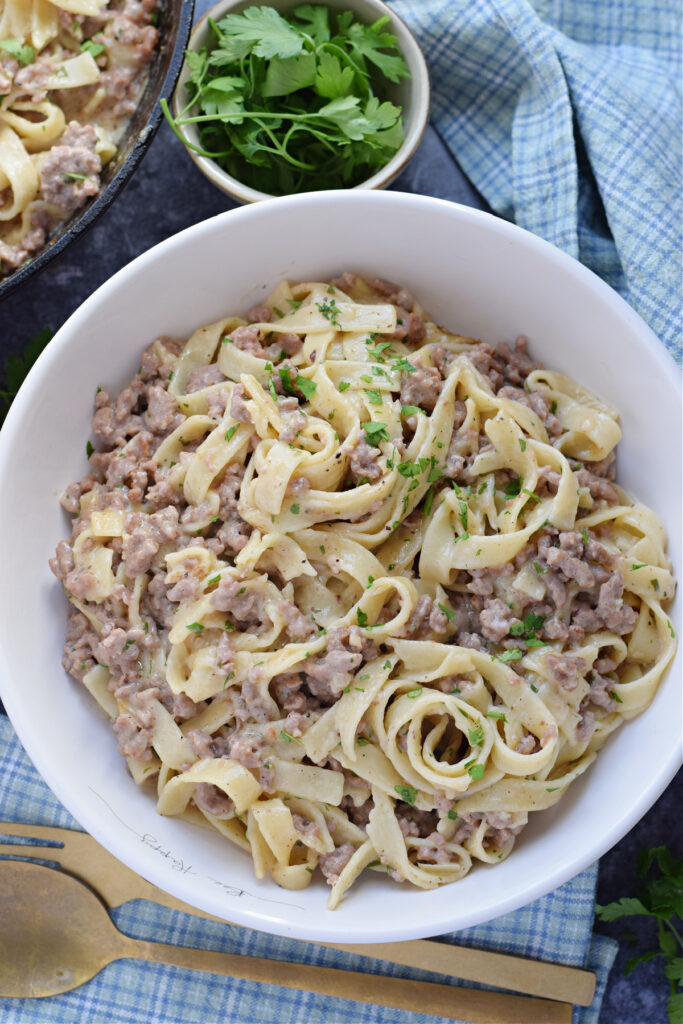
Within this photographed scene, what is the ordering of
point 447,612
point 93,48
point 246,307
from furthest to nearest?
point 93,48 < point 246,307 < point 447,612

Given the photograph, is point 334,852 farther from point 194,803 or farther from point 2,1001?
point 2,1001

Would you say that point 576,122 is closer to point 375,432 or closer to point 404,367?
point 404,367

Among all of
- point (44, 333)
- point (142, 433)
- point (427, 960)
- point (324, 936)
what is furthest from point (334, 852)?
point (44, 333)

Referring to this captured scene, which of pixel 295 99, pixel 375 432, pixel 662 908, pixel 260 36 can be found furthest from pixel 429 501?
pixel 662 908

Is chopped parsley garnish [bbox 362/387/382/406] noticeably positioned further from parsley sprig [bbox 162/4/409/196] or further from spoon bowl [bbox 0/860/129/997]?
spoon bowl [bbox 0/860/129/997]

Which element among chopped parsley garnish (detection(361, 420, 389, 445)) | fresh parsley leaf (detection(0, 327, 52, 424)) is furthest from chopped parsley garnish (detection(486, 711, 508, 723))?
fresh parsley leaf (detection(0, 327, 52, 424))

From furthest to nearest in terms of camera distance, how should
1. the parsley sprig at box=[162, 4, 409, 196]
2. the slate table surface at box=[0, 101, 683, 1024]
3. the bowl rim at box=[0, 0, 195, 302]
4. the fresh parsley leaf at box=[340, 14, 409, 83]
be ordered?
the slate table surface at box=[0, 101, 683, 1024] < the fresh parsley leaf at box=[340, 14, 409, 83] < the parsley sprig at box=[162, 4, 409, 196] < the bowl rim at box=[0, 0, 195, 302]
